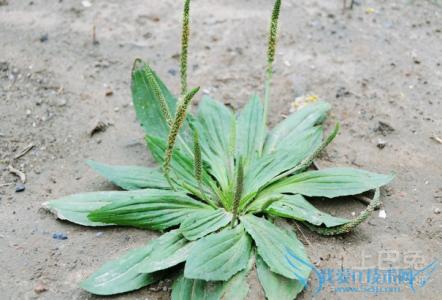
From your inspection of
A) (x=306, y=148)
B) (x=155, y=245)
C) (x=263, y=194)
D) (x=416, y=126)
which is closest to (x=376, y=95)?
(x=416, y=126)

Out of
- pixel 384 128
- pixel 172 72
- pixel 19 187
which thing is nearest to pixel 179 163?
pixel 19 187

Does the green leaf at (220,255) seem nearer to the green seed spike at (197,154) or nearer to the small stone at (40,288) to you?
the green seed spike at (197,154)

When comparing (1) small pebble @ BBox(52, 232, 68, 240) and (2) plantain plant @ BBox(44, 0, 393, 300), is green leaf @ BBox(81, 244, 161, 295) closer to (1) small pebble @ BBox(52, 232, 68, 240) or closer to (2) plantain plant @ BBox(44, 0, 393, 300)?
(2) plantain plant @ BBox(44, 0, 393, 300)

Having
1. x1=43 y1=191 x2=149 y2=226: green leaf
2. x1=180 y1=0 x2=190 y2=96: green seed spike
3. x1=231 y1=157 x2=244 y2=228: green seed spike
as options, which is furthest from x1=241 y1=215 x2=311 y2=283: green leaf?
x1=180 y1=0 x2=190 y2=96: green seed spike

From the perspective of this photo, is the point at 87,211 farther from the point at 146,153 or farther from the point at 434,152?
the point at 434,152

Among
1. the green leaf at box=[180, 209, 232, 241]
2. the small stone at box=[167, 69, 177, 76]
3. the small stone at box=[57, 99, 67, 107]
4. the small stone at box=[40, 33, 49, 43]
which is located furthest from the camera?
the small stone at box=[40, 33, 49, 43]

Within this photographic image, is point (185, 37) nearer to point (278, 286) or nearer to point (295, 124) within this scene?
point (295, 124)
